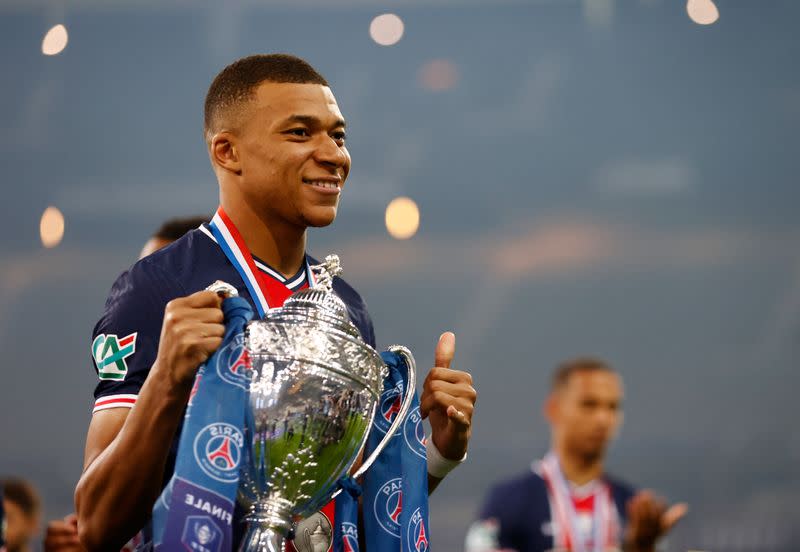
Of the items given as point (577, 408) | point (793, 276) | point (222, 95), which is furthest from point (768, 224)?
point (222, 95)

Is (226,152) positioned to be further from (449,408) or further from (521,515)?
(521,515)

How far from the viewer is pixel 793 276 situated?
16.7 feet

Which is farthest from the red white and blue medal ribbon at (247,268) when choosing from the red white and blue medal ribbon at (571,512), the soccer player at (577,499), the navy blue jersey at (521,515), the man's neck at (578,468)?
the man's neck at (578,468)

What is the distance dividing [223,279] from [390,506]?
1.15ft

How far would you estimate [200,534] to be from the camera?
1085 mm

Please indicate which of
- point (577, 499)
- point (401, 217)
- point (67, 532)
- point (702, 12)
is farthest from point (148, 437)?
point (702, 12)

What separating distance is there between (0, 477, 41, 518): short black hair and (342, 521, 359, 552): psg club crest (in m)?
3.00

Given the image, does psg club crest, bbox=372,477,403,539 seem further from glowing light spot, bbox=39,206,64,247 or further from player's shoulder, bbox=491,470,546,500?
glowing light spot, bbox=39,206,64,247

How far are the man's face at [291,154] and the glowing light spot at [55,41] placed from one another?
153 inches

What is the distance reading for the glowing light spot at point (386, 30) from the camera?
5.16m

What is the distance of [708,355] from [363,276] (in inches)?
64.4


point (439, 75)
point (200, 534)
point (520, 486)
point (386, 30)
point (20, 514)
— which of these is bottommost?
point (200, 534)

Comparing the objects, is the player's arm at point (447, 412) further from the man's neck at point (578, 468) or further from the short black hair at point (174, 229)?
the man's neck at point (578, 468)

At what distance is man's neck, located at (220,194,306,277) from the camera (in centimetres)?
145
